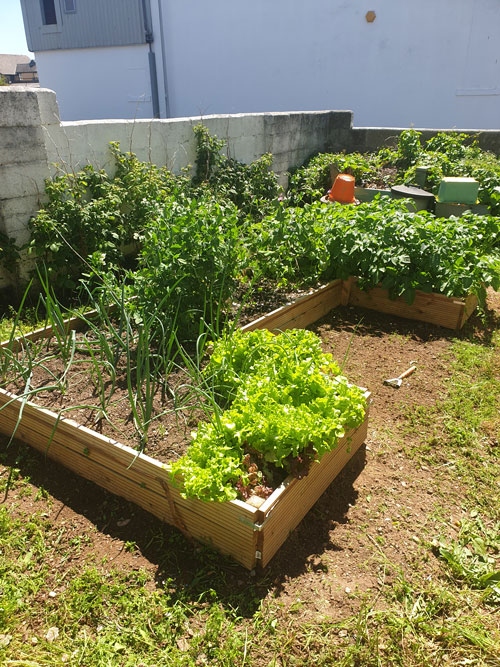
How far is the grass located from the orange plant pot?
5067mm

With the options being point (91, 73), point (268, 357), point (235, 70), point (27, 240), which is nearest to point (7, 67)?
point (91, 73)

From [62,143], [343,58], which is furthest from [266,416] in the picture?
[343,58]

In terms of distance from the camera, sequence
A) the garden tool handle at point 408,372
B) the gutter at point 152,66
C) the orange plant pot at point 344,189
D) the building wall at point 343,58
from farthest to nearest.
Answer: the gutter at point 152,66
the building wall at point 343,58
the orange plant pot at point 344,189
the garden tool handle at point 408,372

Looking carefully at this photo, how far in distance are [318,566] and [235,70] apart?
1490cm

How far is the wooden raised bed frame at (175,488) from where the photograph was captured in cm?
211

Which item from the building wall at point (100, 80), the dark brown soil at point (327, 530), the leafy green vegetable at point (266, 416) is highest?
the building wall at point (100, 80)

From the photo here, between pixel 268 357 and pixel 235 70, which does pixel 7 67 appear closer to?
pixel 235 70

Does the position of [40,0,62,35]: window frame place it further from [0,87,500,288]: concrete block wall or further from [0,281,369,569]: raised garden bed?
[0,281,369,569]: raised garden bed

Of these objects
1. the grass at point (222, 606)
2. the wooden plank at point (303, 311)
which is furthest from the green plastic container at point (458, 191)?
the grass at point (222, 606)

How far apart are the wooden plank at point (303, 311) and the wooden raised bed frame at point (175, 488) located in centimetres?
132

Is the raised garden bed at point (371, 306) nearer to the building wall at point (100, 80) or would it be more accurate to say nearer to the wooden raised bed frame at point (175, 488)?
the wooden raised bed frame at point (175, 488)

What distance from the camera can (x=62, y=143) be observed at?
4633mm

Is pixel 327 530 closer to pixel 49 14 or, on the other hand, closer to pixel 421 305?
pixel 421 305

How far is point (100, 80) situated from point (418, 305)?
16612mm
